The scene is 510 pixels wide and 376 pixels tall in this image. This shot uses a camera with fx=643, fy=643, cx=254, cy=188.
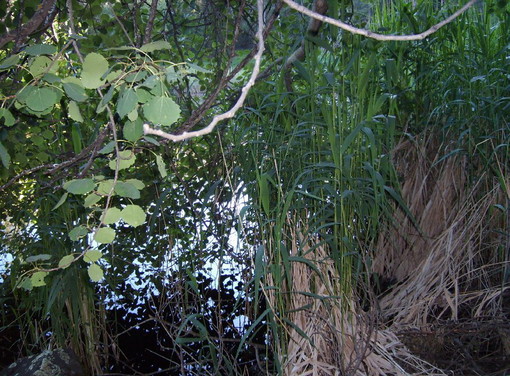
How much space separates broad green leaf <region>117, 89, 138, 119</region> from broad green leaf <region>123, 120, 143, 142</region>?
151 millimetres

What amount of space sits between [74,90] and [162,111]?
0.20 meters

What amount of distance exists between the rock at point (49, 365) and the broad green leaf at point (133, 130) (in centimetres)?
168

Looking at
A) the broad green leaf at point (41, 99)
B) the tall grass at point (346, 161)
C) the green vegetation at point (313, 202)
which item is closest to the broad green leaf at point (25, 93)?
the broad green leaf at point (41, 99)

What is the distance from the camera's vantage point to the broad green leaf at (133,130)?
48.7 inches

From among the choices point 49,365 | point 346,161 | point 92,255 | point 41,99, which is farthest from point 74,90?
point 49,365

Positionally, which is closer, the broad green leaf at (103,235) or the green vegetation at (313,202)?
the broad green leaf at (103,235)

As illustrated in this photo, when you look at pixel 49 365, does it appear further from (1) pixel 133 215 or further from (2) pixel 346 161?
(1) pixel 133 215

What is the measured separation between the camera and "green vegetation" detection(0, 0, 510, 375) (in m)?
2.15

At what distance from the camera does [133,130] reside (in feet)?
4.09

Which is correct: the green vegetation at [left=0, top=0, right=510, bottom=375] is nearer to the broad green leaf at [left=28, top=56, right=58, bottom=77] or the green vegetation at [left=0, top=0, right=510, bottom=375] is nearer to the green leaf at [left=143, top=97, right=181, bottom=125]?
the broad green leaf at [left=28, top=56, right=58, bottom=77]

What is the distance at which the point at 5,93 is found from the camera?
84.7 inches

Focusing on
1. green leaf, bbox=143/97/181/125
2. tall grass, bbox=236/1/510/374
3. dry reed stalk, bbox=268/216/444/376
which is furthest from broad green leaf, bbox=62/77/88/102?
dry reed stalk, bbox=268/216/444/376

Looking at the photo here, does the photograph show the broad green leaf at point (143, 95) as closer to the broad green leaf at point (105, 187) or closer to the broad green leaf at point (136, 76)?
the broad green leaf at point (136, 76)

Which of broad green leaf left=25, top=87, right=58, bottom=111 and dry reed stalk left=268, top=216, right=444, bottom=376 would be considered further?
dry reed stalk left=268, top=216, right=444, bottom=376
